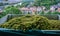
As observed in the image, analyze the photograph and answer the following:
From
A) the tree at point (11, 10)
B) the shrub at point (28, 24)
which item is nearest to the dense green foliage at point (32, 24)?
the shrub at point (28, 24)

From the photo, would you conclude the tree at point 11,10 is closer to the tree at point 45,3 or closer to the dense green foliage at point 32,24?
the tree at point 45,3

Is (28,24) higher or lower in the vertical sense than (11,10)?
lower

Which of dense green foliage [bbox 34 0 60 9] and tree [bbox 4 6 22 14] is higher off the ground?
dense green foliage [bbox 34 0 60 9]

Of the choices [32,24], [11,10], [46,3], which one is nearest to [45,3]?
[46,3]

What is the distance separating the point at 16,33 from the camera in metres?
1.67

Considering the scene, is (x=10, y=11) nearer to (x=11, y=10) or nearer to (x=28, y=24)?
(x=11, y=10)

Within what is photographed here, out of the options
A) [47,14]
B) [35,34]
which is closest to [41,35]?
[35,34]

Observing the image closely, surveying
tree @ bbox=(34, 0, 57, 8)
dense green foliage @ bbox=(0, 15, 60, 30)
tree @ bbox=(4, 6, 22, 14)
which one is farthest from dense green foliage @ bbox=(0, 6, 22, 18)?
dense green foliage @ bbox=(0, 15, 60, 30)

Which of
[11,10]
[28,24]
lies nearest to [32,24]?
[28,24]

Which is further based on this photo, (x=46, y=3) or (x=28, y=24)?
(x=46, y=3)

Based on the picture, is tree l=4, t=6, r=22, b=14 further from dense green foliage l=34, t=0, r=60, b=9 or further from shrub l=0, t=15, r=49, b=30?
shrub l=0, t=15, r=49, b=30

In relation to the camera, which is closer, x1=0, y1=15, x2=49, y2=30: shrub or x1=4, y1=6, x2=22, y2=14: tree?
x1=0, y1=15, x2=49, y2=30: shrub

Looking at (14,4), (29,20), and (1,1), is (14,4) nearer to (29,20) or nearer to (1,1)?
(1,1)

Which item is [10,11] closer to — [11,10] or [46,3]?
[11,10]
